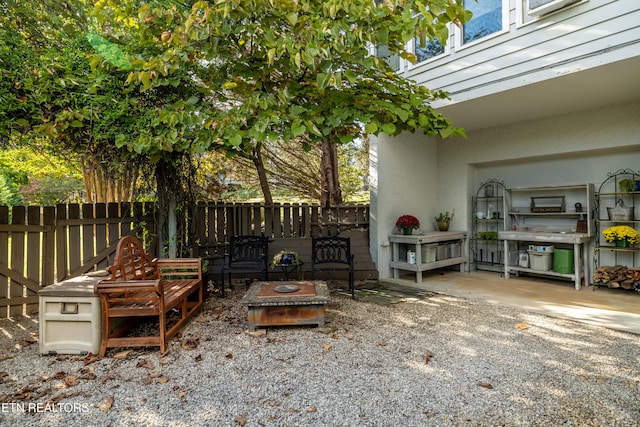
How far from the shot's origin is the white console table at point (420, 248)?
17.7 ft

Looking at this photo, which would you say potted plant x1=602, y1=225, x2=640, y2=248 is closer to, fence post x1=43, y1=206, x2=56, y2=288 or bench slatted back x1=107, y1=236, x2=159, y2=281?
bench slatted back x1=107, y1=236, x2=159, y2=281

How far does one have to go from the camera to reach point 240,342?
9.94ft

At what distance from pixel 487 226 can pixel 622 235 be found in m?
2.14

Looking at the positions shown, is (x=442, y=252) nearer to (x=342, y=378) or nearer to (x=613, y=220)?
(x=613, y=220)

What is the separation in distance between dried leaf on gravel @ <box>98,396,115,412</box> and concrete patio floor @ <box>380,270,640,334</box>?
411 centimetres

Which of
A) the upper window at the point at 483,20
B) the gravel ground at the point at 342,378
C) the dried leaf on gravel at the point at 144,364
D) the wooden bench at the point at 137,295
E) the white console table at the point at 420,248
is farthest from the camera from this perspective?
the white console table at the point at 420,248

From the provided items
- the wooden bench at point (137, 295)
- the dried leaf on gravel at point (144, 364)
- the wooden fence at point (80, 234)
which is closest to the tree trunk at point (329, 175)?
the wooden fence at point (80, 234)

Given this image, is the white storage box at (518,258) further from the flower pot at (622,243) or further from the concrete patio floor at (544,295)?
the flower pot at (622,243)

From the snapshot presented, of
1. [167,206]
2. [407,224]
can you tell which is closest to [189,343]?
[167,206]

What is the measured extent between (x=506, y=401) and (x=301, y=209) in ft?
14.1

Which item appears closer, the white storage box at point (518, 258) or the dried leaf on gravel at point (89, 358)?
the dried leaf on gravel at point (89, 358)

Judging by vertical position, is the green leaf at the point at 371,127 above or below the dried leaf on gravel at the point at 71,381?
above

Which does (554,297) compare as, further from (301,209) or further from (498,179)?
(301,209)

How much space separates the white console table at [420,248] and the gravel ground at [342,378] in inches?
76.8
